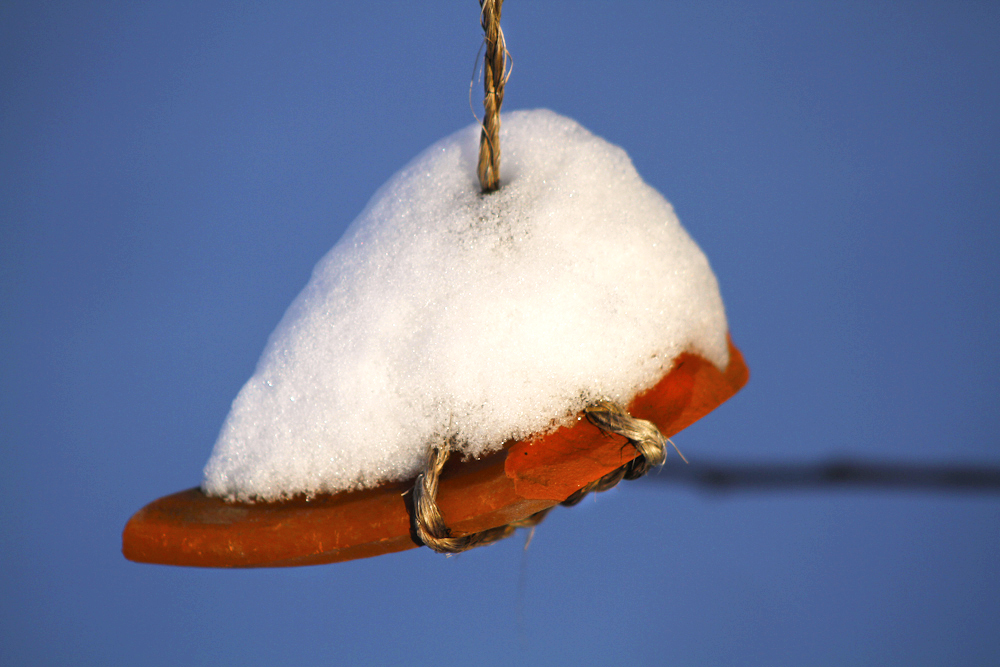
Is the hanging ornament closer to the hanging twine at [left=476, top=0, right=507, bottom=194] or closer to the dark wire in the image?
the hanging twine at [left=476, top=0, right=507, bottom=194]

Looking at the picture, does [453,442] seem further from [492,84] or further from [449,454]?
[492,84]

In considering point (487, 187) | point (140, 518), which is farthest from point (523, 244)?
point (140, 518)

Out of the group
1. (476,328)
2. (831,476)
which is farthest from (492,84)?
(831,476)

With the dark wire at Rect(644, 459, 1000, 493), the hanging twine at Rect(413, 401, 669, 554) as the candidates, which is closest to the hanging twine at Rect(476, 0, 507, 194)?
the hanging twine at Rect(413, 401, 669, 554)

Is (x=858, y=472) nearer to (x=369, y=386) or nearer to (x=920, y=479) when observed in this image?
(x=920, y=479)

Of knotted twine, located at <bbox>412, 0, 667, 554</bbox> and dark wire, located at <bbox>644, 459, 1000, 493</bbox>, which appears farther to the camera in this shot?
dark wire, located at <bbox>644, 459, 1000, 493</bbox>

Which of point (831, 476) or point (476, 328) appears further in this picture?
point (831, 476)

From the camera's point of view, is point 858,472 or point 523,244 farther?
point 858,472

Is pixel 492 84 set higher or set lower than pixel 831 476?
higher
